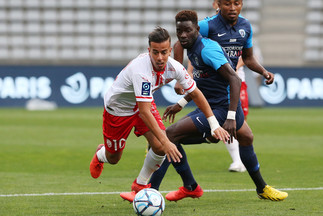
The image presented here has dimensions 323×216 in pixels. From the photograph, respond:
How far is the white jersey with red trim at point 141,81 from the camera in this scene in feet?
18.5

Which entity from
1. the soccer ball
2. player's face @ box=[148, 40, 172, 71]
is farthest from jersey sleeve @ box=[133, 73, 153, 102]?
the soccer ball

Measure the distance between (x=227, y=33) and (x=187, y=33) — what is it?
1.78 feet

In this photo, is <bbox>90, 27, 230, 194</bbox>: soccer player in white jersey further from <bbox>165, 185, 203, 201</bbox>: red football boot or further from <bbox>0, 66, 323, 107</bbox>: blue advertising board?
<bbox>0, 66, 323, 107</bbox>: blue advertising board

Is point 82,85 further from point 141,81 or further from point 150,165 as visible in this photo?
point 141,81

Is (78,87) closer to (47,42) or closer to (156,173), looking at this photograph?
(47,42)

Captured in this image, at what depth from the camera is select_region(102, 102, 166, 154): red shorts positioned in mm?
6410

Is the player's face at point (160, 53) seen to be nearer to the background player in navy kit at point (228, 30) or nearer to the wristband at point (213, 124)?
the wristband at point (213, 124)

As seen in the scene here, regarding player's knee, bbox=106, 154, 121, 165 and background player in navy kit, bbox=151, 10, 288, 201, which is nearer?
A: background player in navy kit, bbox=151, 10, 288, 201

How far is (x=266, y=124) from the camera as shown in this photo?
1620 centimetres

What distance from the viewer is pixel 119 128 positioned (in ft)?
21.5

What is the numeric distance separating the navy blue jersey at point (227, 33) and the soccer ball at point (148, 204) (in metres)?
1.77

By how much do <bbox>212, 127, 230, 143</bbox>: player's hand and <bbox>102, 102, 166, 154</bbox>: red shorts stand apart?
64cm

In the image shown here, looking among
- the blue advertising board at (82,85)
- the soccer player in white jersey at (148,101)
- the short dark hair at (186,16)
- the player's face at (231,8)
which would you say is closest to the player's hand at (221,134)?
the soccer player in white jersey at (148,101)

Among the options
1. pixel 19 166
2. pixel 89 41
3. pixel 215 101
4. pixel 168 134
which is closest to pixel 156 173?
pixel 168 134
